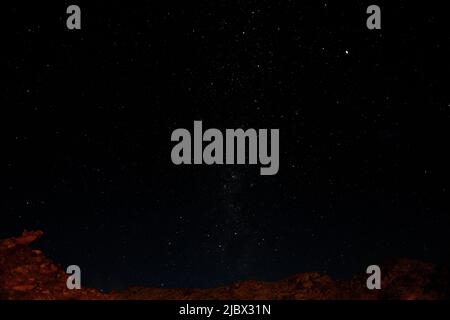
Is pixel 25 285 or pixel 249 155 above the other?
pixel 249 155

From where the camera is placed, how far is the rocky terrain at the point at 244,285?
13156 mm

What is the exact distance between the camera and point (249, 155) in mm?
12930

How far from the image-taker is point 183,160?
42.9 ft

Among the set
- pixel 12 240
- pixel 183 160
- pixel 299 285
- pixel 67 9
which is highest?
pixel 67 9

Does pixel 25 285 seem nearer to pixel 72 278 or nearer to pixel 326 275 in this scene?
pixel 72 278

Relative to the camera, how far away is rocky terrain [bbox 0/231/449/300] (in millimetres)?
13156

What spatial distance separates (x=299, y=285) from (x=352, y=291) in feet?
5.32

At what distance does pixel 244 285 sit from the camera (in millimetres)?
16031
